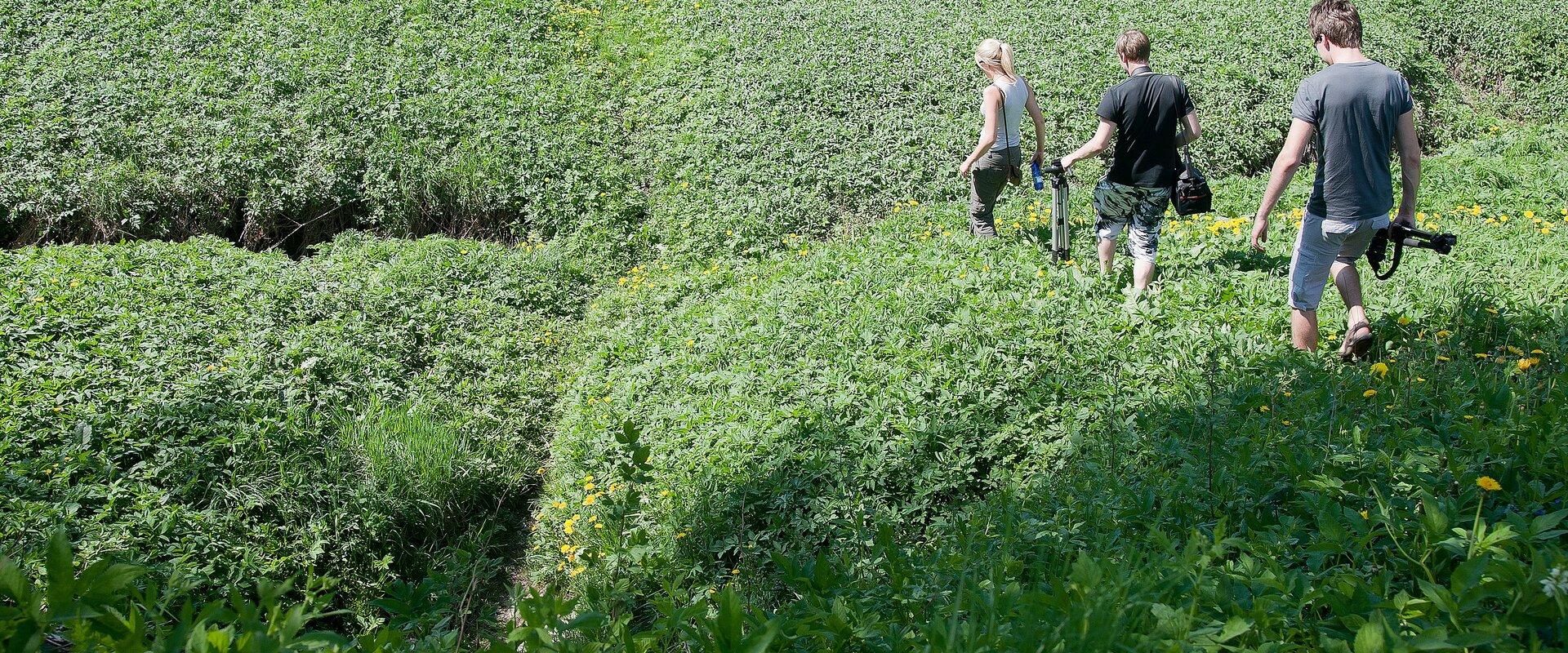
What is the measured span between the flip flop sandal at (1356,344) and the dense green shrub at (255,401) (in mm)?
4414

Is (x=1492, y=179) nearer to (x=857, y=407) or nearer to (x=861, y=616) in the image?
(x=857, y=407)

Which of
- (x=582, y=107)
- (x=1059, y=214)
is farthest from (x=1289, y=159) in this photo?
(x=582, y=107)

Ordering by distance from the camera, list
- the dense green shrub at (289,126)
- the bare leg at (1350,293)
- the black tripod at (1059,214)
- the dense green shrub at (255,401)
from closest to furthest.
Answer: the bare leg at (1350,293) → the dense green shrub at (255,401) → the black tripod at (1059,214) → the dense green shrub at (289,126)

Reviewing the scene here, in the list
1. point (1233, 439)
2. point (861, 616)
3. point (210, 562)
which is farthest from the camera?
point (210, 562)

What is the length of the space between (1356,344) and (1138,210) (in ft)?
5.06

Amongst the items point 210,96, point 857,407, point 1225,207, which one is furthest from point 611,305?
point 210,96

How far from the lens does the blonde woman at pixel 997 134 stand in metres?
6.71

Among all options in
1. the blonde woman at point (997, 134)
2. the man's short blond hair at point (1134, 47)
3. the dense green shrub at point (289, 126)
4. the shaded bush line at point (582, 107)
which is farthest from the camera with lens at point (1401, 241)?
the dense green shrub at point (289, 126)

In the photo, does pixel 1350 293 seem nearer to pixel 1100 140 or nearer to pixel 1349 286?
pixel 1349 286

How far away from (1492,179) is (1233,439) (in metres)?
6.45

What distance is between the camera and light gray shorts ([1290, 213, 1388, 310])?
4637mm

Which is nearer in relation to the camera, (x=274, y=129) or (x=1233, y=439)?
(x=1233, y=439)

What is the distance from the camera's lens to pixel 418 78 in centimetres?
1255

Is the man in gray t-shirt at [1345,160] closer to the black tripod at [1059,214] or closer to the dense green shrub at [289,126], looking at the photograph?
the black tripod at [1059,214]
